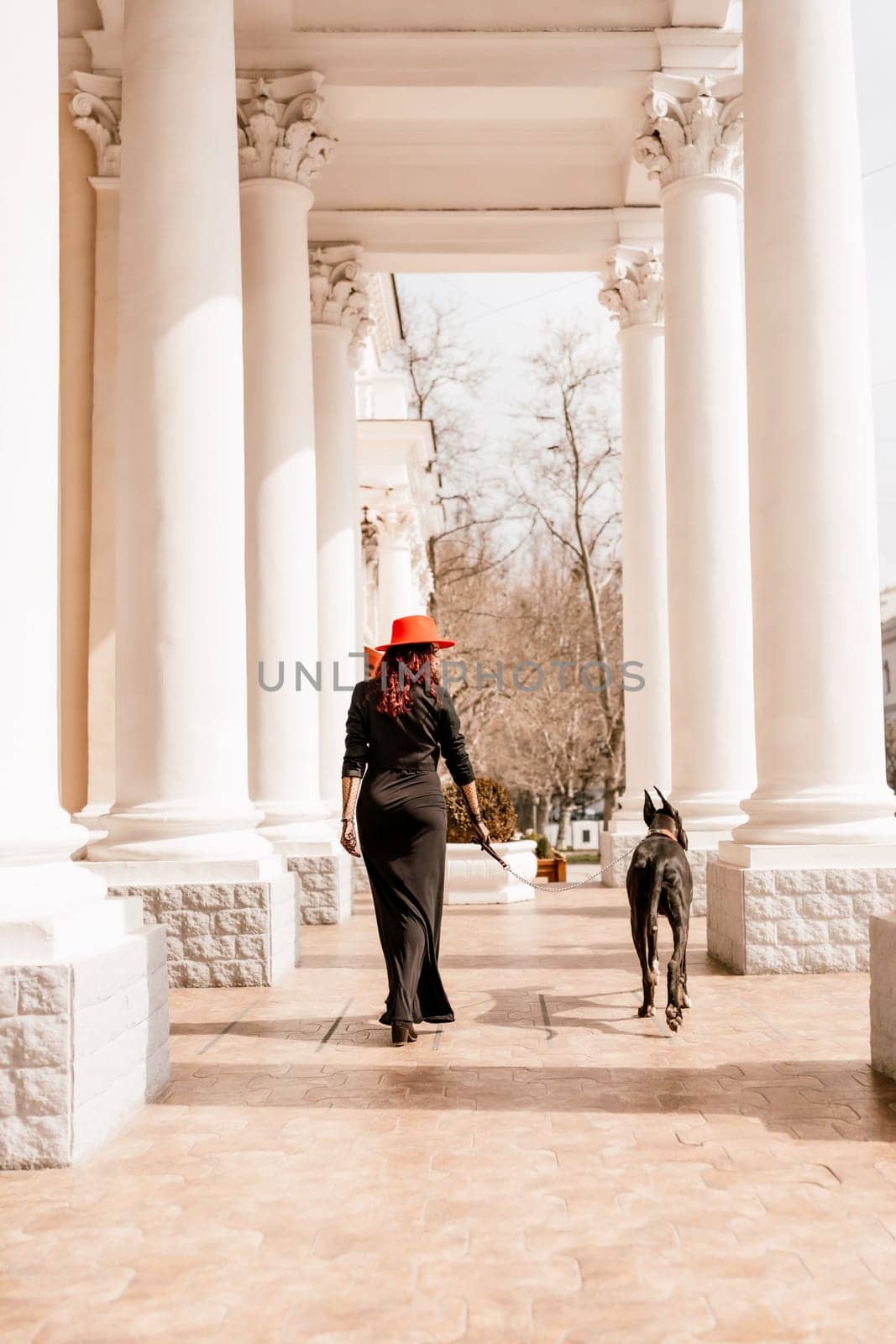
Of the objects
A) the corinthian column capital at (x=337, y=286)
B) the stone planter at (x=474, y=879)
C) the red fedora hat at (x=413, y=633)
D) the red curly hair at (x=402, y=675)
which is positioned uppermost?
the corinthian column capital at (x=337, y=286)

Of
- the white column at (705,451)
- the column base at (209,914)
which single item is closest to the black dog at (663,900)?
the column base at (209,914)

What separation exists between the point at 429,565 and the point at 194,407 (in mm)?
48045

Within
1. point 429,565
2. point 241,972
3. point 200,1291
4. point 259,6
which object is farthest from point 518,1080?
point 429,565

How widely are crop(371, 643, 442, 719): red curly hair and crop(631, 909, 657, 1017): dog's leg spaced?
9.43 ft

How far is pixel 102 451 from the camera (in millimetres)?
21938

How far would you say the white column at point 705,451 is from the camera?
73.4 ft

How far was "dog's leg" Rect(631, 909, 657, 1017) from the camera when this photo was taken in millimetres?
12547

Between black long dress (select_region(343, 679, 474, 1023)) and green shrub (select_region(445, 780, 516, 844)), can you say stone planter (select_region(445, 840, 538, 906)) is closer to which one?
green shrub (select_region(445, 780, 516, 844))

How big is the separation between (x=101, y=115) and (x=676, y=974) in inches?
682

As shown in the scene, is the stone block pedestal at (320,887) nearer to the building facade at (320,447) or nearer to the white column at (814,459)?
the building facade at (320,447)

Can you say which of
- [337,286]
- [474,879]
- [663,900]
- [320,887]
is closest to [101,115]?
[337,286]

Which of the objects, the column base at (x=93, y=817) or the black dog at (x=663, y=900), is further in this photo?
the column base at (x=93, y=817)

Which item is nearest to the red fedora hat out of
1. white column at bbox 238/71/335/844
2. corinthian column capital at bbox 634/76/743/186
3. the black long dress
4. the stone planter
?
the black long dress

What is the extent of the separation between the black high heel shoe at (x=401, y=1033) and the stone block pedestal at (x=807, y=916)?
5.07 m
